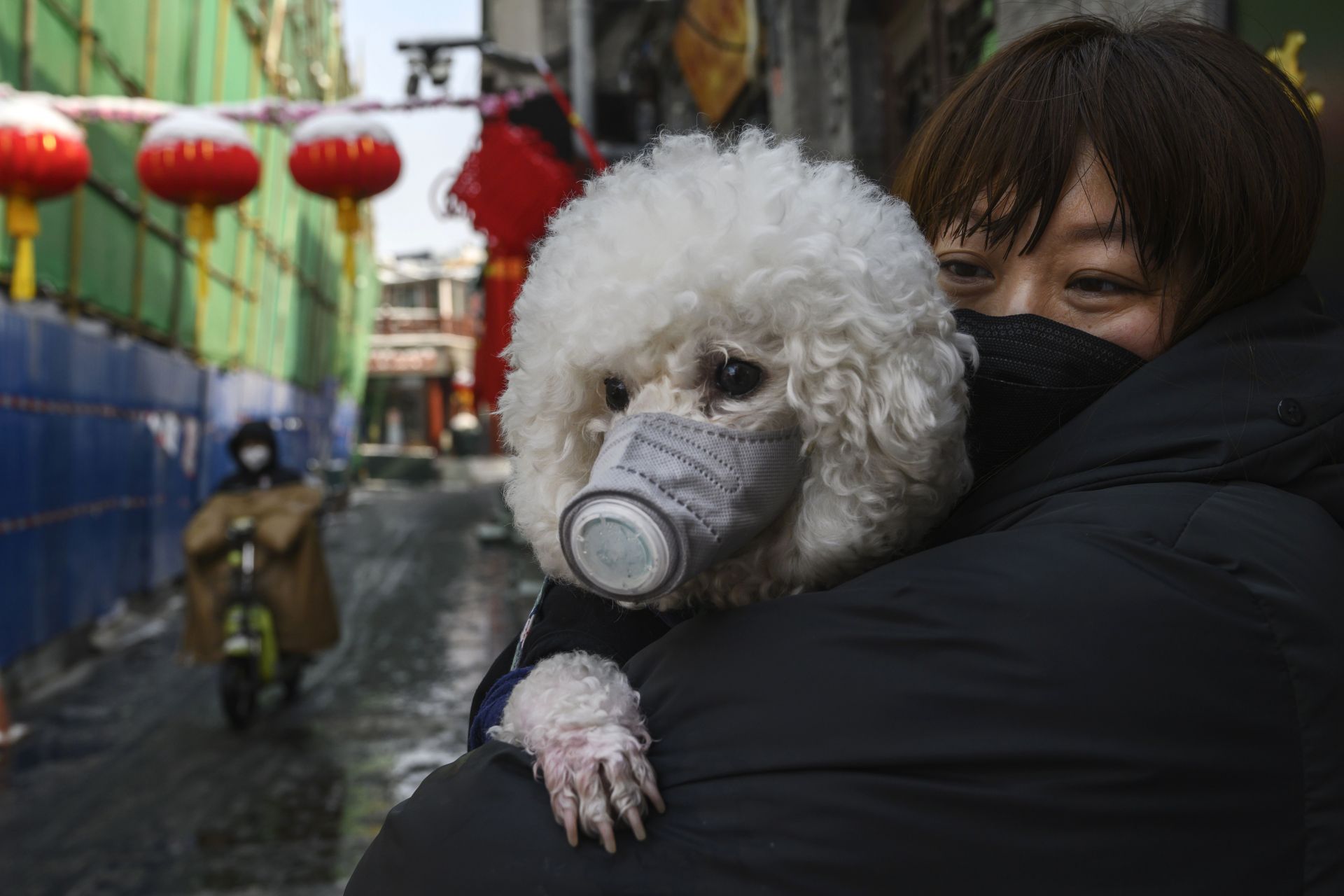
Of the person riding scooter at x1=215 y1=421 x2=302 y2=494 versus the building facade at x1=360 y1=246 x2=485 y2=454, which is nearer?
the person riding scooter at x1=215 y1=421 x2=302 y2=494

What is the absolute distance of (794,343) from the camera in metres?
1.19

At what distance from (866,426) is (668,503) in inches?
9.6

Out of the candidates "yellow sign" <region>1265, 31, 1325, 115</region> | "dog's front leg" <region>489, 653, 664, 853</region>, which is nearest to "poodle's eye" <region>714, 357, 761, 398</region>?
"dog's front leg" <region>489, 653, 664, 853</region>

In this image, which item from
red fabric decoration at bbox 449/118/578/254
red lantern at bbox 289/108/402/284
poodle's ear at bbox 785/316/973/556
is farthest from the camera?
red fabric decoration at bbox 449/118/578/254

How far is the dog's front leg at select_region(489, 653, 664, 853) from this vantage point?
3.54 feet

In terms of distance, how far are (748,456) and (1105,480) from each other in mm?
369

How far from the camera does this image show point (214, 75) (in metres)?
14.8

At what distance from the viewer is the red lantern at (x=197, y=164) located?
7.17 m

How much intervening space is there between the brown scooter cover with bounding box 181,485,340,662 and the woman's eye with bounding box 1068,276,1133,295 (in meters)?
6.95

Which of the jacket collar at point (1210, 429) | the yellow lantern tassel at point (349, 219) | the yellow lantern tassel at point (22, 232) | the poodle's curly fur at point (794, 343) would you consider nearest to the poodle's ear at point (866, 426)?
the poodle's curly fur at point (794, 343)

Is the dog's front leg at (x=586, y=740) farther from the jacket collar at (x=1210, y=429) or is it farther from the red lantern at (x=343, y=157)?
the red lantern at (x=343, y=157)

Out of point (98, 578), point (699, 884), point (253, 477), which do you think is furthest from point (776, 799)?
point (98, 578)

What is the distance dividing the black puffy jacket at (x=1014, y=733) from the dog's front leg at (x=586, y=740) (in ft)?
0.07

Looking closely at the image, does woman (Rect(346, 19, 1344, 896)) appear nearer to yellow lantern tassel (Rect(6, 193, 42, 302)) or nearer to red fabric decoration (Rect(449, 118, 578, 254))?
yellow lantern tassel (Rect(6, 193, 42, 302))
